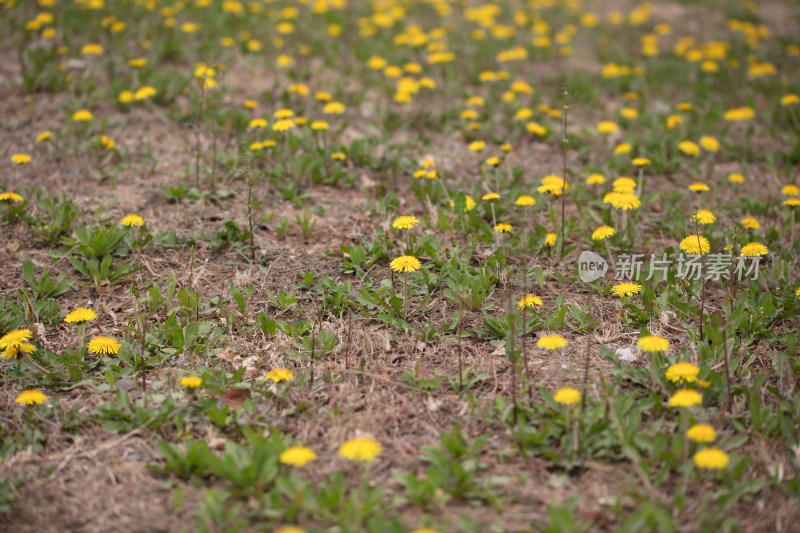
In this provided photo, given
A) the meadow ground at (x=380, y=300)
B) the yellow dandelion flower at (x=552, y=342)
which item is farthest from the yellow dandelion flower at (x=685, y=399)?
the yellow dandelion flower at (x=552, y=342)

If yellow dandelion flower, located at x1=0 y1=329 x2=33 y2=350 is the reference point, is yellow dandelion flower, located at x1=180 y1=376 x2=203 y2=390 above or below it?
below

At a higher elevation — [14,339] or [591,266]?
[14,339]

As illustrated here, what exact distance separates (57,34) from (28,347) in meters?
5.88

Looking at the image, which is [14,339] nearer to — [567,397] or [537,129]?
[567,397]

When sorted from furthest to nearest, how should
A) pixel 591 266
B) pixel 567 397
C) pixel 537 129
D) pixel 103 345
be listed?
1. pixel 537 129
2. pixel 591 266
3. pixel 103 345
4. pixel 567 397

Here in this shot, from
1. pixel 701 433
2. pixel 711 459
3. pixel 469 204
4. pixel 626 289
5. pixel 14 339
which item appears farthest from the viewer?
pixel 469 204

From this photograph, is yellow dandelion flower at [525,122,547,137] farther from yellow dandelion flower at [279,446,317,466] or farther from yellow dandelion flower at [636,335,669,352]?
yellow dandelion flower at [279,446,317,466]

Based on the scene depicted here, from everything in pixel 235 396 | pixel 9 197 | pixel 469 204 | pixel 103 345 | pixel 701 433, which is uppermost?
Result: pixel 9 197

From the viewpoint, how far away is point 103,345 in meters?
3.36

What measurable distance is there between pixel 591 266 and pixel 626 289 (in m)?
0.49

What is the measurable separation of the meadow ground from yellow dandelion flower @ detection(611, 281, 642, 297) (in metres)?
0.03

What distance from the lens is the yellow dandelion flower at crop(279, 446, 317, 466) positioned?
2.66 m

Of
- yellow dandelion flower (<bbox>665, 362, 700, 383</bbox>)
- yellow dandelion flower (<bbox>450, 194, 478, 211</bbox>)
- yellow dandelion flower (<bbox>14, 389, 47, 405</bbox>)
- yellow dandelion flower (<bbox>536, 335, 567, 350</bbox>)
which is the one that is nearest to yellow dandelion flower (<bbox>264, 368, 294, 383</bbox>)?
yellow dandelion flower (<bbox>14, 389, 47, 405</bbox>)

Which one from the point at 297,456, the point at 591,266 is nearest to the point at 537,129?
the point at 591,266
